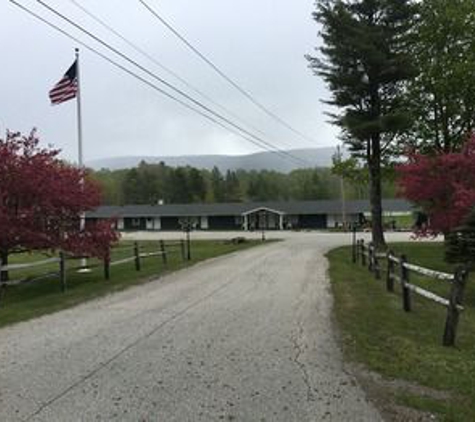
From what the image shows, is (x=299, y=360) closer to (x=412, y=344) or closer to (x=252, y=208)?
(x=412, y=344)

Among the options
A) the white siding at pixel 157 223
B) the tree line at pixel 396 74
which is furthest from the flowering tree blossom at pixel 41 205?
the white siding at pixel 157 223

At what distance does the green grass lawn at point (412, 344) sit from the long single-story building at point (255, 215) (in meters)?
75.4

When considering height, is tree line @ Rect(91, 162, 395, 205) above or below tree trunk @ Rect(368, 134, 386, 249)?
above

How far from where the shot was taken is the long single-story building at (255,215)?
9724cm

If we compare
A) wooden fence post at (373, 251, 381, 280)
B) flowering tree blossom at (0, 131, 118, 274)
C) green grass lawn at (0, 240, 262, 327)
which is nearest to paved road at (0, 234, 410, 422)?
green grass lawn at (0, 240, 262, 327)

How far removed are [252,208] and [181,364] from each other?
299ft

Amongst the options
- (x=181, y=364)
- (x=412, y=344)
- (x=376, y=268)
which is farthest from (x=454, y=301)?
(x=376, y=268)

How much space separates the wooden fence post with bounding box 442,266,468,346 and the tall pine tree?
93.6 ft

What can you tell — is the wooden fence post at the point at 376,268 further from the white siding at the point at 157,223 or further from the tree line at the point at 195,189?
the tree line at the point at 195,189

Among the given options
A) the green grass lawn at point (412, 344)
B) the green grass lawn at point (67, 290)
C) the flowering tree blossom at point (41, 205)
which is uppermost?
the flowering tree blossom at point (41, 205)

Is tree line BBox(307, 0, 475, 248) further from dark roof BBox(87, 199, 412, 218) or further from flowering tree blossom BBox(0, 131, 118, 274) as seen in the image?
dark roof BBox(87, 199, 412, 218)

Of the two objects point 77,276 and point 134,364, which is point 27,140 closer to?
point 77,276

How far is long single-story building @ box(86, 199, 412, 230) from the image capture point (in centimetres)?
9724

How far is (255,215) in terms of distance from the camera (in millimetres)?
99625
